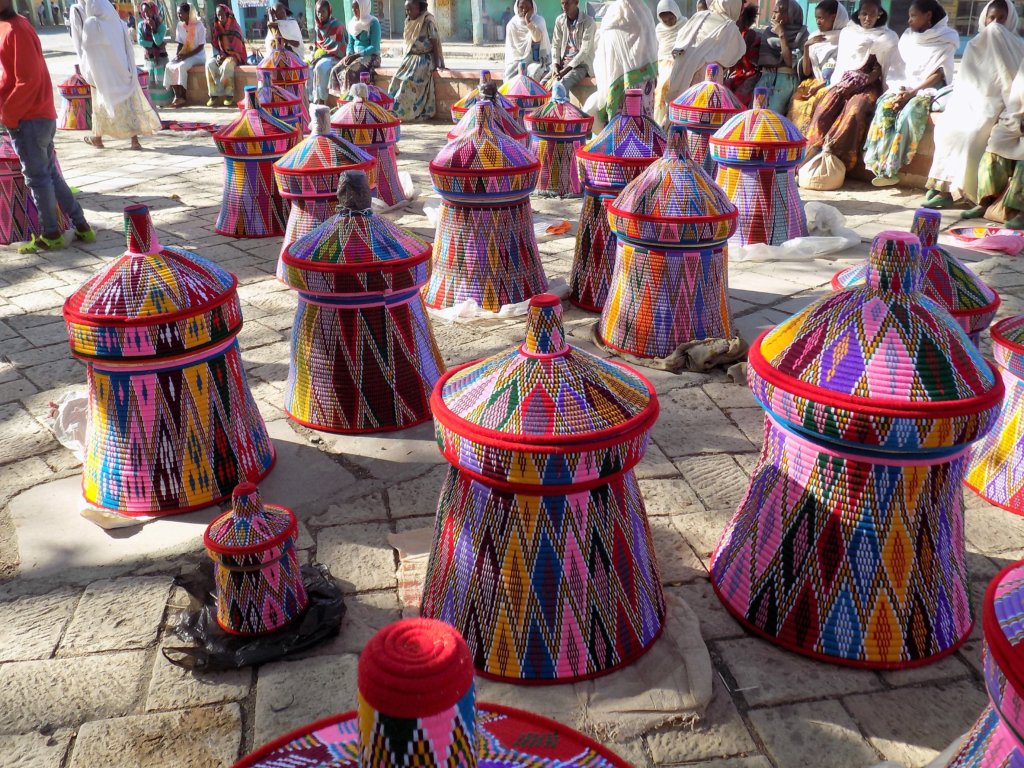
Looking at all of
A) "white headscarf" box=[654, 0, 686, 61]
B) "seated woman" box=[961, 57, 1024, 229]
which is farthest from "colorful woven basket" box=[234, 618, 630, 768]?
"white headscarf" box=[654, 0, 686, 61]

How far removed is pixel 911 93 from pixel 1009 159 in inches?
64.2

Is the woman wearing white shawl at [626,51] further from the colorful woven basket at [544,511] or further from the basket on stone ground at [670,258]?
the colorful woven basket at [544,511]

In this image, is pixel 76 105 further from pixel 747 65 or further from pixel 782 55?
pixel 782 55

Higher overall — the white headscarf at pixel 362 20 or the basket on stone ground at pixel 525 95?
the white headscarf at pixel 362 20

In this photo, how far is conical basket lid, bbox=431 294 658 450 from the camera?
2.12 metres

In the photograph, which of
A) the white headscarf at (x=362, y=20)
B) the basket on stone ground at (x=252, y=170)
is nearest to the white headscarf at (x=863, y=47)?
the basket on stone ground at (x=252, y=170)

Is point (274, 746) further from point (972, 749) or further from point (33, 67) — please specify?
point (33, 67)

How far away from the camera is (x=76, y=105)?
39.5 feet

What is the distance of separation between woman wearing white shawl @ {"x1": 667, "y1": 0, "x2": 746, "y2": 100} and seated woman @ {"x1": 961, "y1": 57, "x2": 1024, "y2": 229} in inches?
116

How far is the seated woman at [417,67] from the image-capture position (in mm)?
12305

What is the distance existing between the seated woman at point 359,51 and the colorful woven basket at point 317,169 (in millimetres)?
7152

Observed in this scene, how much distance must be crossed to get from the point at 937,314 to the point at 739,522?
844 millimetres

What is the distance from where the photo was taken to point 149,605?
2.80 m

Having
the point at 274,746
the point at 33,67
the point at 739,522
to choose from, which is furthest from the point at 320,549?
the point at 33,67
